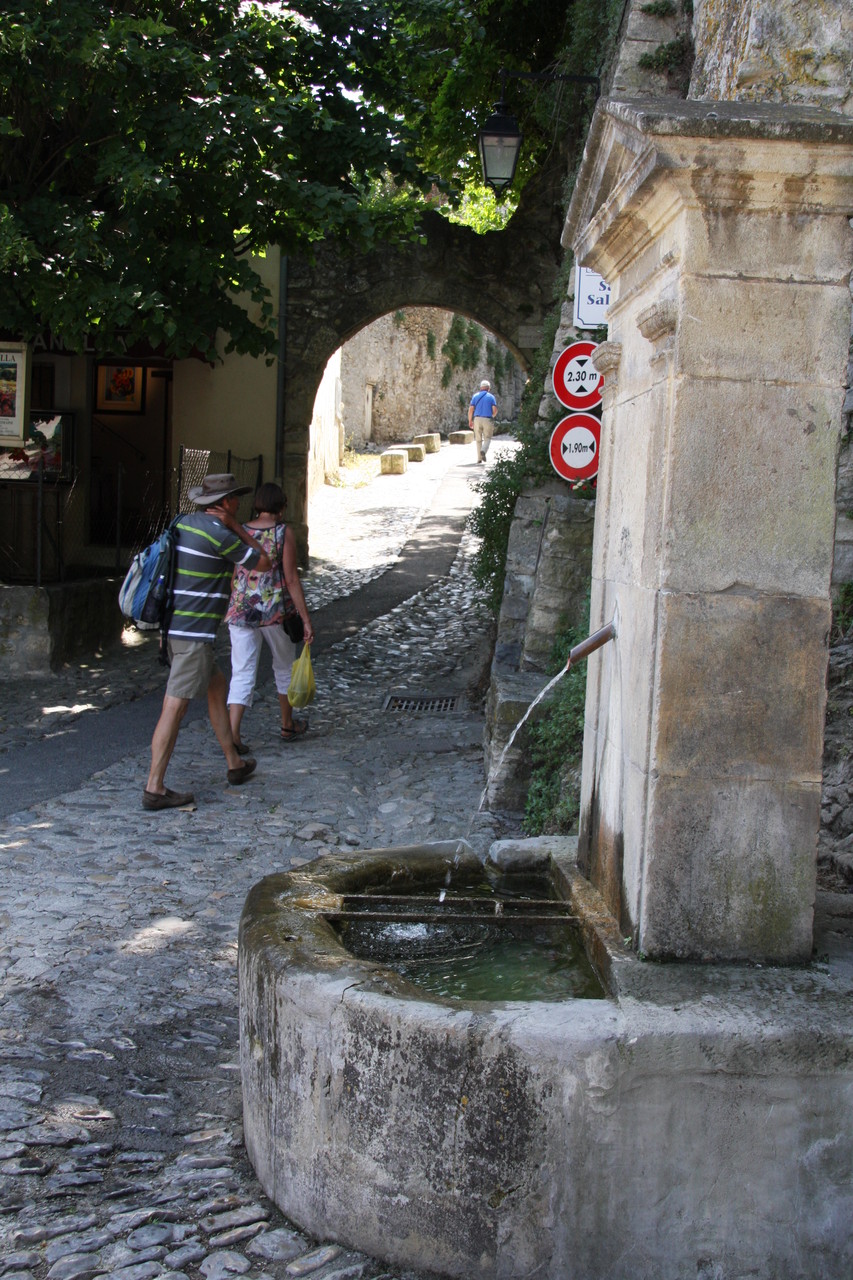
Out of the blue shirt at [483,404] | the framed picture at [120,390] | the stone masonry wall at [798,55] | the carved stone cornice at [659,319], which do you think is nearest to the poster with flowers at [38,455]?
the framed picture at [120,390]

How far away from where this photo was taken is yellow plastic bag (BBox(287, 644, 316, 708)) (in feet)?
22.8

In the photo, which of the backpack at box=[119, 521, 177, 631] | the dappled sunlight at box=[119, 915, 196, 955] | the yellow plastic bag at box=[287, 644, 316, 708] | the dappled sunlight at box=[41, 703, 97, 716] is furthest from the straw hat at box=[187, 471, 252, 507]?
the dappled sunlight at box=[41, 703, 97, 716]

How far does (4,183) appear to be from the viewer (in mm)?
9102

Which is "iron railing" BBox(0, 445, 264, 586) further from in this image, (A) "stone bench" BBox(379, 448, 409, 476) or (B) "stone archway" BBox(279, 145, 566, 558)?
(A) "stone bench" BBox(379, 448, 409, 476)

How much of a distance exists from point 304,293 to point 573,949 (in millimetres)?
13470

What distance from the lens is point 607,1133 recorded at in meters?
2.29

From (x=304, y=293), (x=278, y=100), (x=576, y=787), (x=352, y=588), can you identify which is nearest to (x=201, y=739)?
(x=576, y=787)

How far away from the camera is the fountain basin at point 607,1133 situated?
2.29 meters

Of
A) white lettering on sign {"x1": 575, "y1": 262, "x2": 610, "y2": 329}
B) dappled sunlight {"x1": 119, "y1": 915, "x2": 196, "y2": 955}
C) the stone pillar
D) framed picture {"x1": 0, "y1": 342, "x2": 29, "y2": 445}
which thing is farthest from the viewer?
framed picture {"x1": 0, "y1": 342, "x2": 29, "y2": 445}

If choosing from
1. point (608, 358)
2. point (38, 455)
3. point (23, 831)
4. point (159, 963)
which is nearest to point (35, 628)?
point (38, 455)

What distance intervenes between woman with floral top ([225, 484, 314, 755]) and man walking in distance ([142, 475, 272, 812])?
2.26ft

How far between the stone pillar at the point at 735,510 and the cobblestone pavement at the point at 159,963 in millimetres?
1112

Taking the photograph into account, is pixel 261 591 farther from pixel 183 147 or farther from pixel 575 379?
pixel 183 147

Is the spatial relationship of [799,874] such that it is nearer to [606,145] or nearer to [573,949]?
[573,949]
